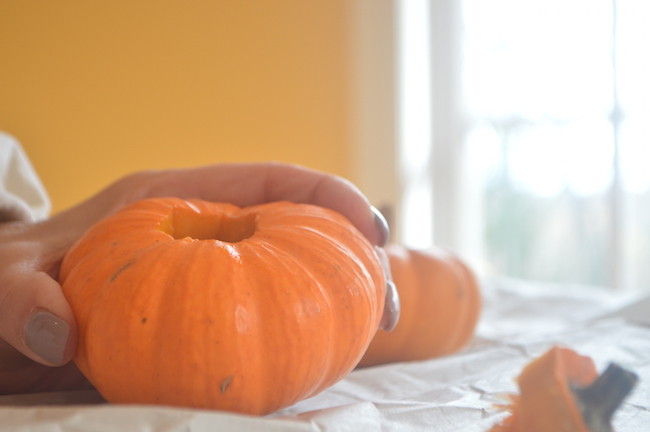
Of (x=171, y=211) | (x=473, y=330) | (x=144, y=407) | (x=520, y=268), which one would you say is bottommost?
(x=520, y=268)

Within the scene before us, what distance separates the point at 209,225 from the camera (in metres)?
0.73

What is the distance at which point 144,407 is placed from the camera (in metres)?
0.51

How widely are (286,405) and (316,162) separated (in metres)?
2.74

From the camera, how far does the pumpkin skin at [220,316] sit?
55 centimetres

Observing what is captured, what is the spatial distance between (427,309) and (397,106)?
2.67 metres

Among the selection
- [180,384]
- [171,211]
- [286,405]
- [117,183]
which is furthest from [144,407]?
[117,183]

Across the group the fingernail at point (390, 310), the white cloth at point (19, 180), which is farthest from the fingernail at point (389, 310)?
the white cloth at point (19, 180)

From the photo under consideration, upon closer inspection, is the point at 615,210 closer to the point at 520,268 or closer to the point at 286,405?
the point at 520,268

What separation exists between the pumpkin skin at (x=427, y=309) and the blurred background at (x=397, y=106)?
63.9 inches

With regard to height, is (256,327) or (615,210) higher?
(256,327)

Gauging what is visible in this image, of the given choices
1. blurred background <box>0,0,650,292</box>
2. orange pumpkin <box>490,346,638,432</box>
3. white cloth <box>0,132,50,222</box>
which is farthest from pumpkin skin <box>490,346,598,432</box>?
blurred background <box>0,0,650,292</box>

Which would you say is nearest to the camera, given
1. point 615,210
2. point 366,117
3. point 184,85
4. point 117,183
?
point 117,183

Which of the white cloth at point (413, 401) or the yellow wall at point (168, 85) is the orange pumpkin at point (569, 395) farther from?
the yellow wall at point (168, 85)

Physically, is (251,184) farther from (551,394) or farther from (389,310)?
(551,394)
